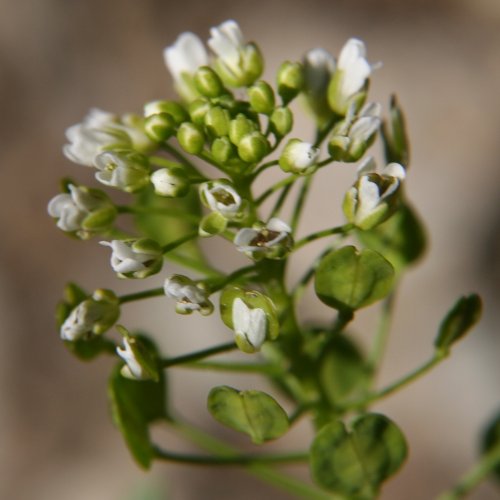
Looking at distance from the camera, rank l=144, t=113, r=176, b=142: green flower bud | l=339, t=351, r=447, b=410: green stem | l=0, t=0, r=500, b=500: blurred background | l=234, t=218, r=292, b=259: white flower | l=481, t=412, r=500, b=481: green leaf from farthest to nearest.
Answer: l=0, t=0, r=500, b=500: blurred background, l=481, t=412, r=500, b=481: green leaf, l=339, t=351, r=447, b=410: green stem, l=144, t=113, r=176, b=142: green flower bud, l=234, t=218, r=292, b=259: white flower

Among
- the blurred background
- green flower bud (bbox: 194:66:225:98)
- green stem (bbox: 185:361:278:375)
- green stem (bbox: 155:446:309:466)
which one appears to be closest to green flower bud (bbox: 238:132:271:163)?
green flower bud (bbox: 194:66:225:98)

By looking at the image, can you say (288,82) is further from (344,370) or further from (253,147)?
(344,370)

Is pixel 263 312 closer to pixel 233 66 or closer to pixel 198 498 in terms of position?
pixel 233 66

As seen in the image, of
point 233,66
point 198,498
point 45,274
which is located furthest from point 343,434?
point 45,274

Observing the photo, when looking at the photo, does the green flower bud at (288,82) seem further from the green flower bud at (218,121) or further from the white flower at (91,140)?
the white flower at (91,140)

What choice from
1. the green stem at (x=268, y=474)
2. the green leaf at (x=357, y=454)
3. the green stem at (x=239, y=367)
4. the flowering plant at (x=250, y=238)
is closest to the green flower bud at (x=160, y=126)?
the flowering plant at (x=250, y=238)

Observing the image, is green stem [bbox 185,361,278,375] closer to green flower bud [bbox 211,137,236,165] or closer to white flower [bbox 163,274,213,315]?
white flower [bbox 163,274,213,315]

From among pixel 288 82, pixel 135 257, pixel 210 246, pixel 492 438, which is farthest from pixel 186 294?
pixel 210 246
